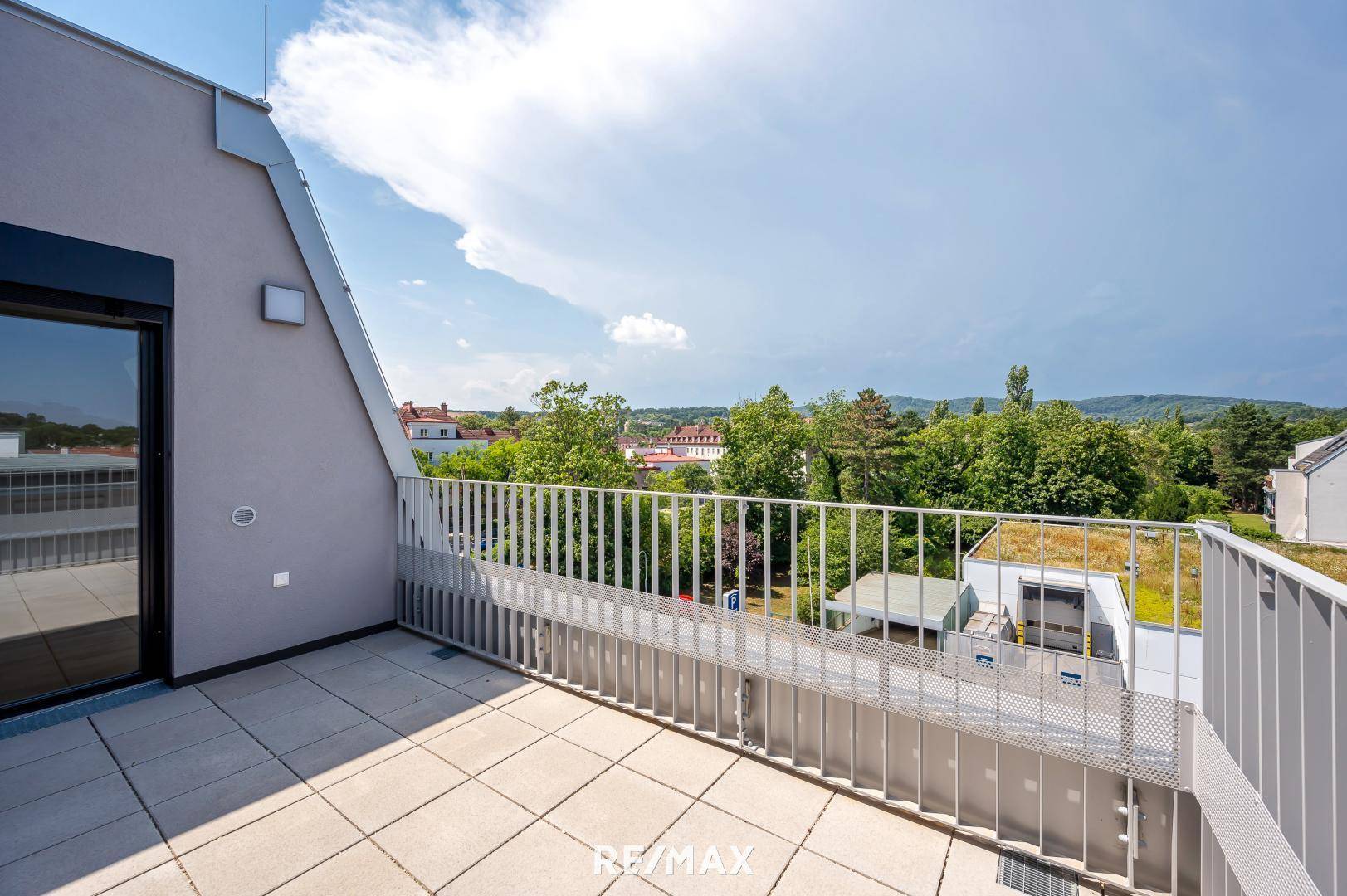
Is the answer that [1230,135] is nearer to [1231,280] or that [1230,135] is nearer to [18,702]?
[1231,280]

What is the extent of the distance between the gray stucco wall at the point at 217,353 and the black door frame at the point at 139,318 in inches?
2.6

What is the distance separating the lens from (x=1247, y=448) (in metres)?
17.4

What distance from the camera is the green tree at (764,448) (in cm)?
3055

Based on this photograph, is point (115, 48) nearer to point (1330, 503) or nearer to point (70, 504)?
point (70, 504)

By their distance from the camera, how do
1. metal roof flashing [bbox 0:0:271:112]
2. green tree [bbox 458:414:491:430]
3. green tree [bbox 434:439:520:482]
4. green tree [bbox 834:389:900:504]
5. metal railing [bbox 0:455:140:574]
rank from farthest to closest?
green tree [bbox 458:414:491:430], green tree [bbox 434:439:520:482], green tree [bbox 834:389:900:504], metal railing [bbox 0:455:140:574], metal roof flashing [bbox 0:0:271:112]

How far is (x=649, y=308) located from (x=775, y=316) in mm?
15073

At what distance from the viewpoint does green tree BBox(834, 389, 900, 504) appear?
32375mm

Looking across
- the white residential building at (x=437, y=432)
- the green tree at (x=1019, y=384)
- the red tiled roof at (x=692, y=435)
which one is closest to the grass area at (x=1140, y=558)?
the white residential building at (x=437, y=432)

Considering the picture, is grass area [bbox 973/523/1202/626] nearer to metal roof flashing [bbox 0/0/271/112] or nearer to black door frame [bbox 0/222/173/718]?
black door frame [bbox 0/222/173/718]

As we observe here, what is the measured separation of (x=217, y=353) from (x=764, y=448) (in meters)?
28.6

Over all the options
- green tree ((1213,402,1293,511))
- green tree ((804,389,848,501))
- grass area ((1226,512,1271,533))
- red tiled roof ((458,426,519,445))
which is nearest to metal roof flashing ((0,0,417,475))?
grass area ((1226,512,1271,533))

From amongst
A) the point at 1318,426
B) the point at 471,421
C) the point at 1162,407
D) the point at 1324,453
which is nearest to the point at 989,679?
the point at 1324,453

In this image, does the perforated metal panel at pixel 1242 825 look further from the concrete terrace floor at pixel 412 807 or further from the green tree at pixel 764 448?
the green tree at pixel 764 448

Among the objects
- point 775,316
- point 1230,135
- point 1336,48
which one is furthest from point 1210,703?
point 775,316
